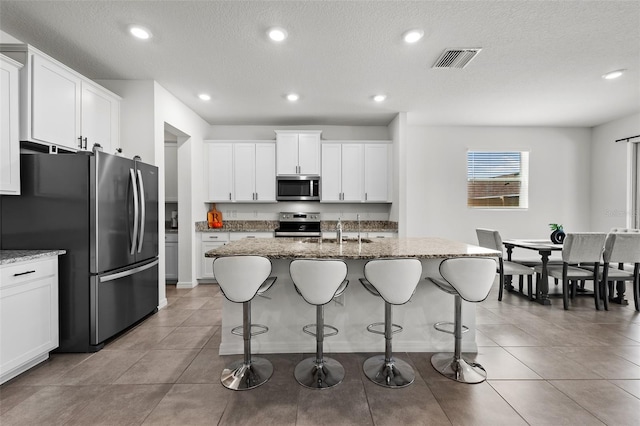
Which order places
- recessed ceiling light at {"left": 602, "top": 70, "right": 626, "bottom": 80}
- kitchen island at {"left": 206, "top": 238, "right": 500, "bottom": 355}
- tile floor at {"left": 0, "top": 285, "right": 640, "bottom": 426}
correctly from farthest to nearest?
recessed ceiling light at {"left": 602, "top": 70, "right": 626, "bottom": 80}
kitchen island at {"left": 206, "top": 238, "right": 500, "bottom": 355}
tile floor at {"left": 0, "top": 285, "right": 640, "bottom": 426}

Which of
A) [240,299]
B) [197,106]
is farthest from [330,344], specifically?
[197,106]

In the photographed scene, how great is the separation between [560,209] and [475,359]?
4922mm

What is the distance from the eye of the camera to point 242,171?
5520mm

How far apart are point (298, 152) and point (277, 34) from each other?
276 cm

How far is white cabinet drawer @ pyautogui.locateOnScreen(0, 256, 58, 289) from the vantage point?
2188 mm

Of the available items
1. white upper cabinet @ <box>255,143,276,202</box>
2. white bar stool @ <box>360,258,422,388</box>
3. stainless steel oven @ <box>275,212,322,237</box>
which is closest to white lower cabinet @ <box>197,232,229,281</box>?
white upper cabinet @ <box>255,143,276,202</box>

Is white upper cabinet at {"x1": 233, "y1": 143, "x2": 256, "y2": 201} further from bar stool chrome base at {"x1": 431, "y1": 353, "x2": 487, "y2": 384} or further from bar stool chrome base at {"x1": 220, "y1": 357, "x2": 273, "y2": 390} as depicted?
bar stool chrome base at {"x1": 431, "y1": 353, "x2": 487, "y2": 384}

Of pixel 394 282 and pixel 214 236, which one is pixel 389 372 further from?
pixel 214 236

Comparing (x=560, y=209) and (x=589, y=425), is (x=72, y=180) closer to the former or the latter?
(x=589, y=425)

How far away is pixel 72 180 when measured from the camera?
2684 mm

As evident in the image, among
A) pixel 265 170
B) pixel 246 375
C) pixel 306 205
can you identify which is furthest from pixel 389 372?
pixel 265 170

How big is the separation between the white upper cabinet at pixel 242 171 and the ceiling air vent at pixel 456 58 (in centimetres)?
308

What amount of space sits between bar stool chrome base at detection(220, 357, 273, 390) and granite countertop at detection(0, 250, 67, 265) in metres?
1.68

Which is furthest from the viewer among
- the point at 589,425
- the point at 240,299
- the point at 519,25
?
the point at 519,25
